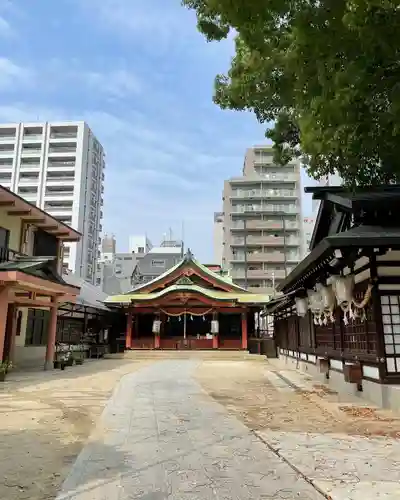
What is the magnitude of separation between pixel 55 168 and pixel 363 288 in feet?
249

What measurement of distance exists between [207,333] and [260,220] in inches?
1390

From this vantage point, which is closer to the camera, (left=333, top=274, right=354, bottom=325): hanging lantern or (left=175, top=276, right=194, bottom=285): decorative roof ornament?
(left=333, top=274, right=354, bottom=325): hanging lantern

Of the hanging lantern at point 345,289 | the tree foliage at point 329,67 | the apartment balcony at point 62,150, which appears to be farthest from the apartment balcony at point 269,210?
the tree foliage at point 329,67

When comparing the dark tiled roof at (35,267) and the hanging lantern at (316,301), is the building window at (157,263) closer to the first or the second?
the dark tiled roof at (35,267)

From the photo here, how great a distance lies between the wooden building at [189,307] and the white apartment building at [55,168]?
4546 cm

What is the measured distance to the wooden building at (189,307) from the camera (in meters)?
30.3

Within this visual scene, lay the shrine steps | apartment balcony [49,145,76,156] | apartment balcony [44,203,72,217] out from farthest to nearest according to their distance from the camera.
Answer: apartment balcony [49,145,76,156]
apartment balcony [44,203,72,217]
the shrine steps

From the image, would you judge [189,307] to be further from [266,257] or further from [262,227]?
[262,227]

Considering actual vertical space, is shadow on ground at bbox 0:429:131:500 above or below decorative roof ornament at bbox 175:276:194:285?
below

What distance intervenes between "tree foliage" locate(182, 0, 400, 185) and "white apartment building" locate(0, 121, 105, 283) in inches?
2780

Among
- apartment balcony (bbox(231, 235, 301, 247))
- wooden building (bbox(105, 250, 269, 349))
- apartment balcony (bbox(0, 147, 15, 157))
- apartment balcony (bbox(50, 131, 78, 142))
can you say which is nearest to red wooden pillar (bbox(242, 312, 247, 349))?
wooden building (bbox(105, 250, 269, 349))

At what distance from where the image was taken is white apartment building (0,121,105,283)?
7575 cm

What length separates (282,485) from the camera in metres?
4.38

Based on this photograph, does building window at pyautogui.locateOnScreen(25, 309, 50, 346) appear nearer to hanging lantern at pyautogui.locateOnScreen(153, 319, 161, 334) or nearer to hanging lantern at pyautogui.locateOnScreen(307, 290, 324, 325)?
hanging lantern at pyautogui.locateOnScreen(153, 319, 161, 334)
